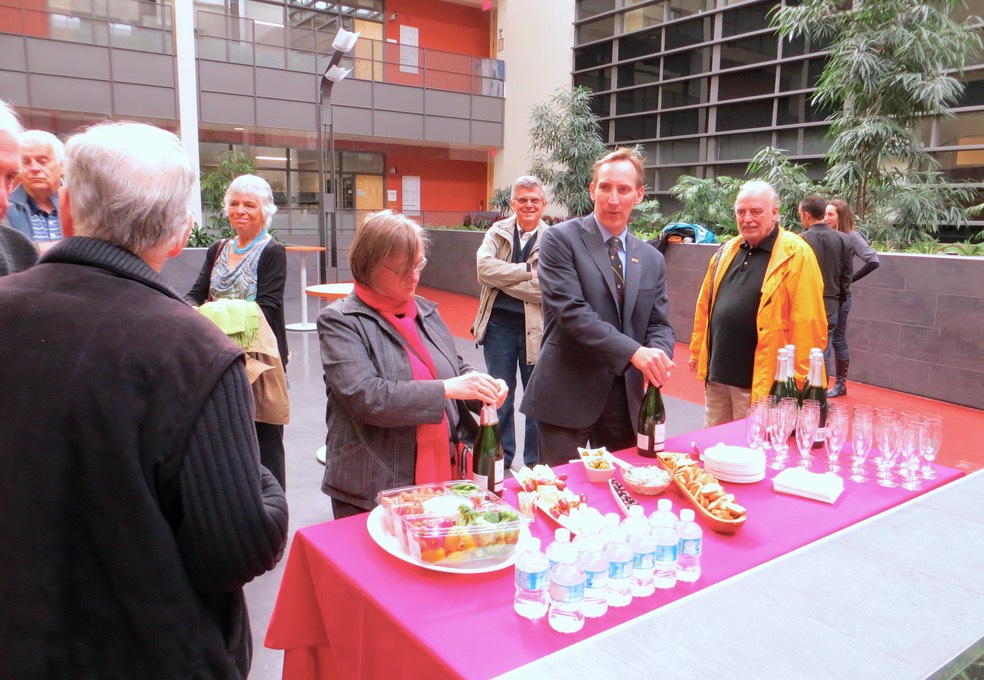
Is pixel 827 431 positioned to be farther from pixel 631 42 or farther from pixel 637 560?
pixel 631 42

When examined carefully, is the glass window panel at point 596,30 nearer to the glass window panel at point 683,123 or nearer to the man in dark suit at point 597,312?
the glass window panel at point 683,123

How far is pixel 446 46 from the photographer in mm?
19078

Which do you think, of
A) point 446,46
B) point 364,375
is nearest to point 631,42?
point 446,46

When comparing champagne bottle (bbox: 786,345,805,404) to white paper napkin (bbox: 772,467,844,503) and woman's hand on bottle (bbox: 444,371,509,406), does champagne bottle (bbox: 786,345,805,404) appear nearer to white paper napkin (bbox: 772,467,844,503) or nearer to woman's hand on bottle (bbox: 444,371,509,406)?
white paper napkin (bbox: 772,467,844,503)

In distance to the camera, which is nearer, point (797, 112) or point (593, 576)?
point (593, 576)

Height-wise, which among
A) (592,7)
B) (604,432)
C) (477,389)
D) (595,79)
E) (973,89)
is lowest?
(604,432)

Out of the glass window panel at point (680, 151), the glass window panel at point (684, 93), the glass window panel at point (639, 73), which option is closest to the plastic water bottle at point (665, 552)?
the glass window panel at point (680, 151)

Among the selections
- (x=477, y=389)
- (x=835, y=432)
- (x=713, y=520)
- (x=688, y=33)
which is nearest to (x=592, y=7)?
(x=688, y=33)

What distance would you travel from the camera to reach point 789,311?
3.19 m

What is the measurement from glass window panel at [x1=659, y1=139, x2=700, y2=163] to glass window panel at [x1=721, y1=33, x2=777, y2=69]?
57.0 inches

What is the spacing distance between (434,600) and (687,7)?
46.4ft

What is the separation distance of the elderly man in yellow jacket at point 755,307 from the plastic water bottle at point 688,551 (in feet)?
6.47

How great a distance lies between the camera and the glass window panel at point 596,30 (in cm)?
1465

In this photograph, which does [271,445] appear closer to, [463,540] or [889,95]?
[463,540]
